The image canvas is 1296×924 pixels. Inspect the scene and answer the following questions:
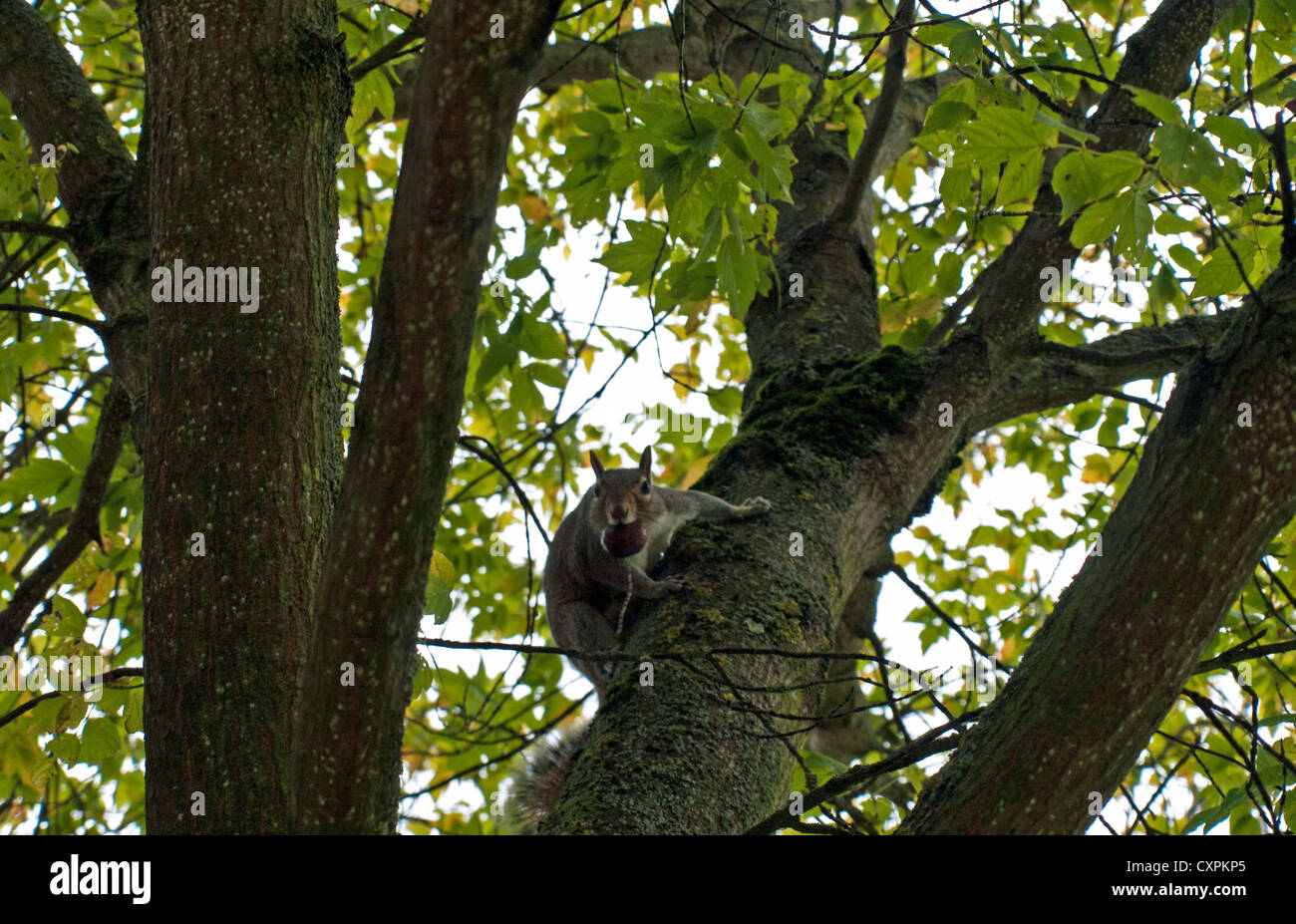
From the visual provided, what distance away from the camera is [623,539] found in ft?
12.2

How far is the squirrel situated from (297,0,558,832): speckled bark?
169cm

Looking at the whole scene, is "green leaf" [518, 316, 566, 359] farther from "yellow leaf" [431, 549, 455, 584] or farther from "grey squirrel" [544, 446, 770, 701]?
"grey squirrel" [544, 446, 770, 701]

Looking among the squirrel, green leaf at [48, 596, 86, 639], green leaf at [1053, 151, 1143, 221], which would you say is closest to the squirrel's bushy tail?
the squirrel

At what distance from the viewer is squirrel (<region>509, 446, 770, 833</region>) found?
3373 millimetres

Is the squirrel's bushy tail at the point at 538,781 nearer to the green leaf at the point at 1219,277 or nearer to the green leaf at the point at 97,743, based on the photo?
the green leaf at the point at 97,743

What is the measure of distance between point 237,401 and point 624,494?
87.4 inches

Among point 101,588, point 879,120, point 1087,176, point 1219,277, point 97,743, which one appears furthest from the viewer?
point 101,588

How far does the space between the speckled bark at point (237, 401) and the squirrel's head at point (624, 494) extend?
6.27 ft

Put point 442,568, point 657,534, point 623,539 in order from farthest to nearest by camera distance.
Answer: point 657,534 → point 623,539 → point 442,568

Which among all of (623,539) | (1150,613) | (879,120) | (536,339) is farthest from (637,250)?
(1150,613)

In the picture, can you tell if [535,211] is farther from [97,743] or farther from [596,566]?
[97,743]

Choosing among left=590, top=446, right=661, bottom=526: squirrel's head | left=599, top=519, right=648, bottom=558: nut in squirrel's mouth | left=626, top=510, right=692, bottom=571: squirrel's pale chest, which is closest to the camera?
left=599, top=519, right=648, bottom=558: nut in squirrel's mouth

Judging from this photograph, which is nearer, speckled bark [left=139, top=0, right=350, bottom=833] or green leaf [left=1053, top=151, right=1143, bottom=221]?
speckled bark [left=139, top=0, right=350, bottom=833]
